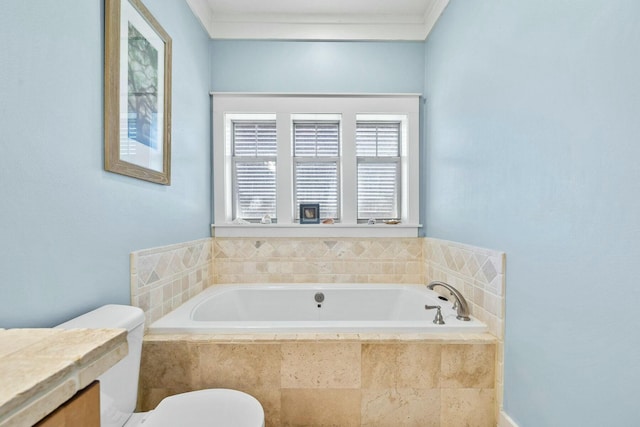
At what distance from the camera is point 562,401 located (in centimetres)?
99

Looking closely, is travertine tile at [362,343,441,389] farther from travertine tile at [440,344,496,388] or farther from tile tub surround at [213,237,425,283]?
tile tub surround at [213,237,425,283]

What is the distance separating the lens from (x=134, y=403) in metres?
1.09

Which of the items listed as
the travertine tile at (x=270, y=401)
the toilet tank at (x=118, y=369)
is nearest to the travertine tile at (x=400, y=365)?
the travertine tile at (x=270, y=401)

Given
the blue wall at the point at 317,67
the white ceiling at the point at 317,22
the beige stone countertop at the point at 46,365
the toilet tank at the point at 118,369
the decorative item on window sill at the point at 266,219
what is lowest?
the toilet tank at the point at 118,369

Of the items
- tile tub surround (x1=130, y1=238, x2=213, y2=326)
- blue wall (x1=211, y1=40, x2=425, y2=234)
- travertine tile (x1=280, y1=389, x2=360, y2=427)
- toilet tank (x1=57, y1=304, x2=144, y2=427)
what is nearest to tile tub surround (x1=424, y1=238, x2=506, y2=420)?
blue wall (x1=211, y1=40, x2=425, y2=234)

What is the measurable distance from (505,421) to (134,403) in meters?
1.62

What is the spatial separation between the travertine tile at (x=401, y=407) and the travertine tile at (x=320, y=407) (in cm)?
6

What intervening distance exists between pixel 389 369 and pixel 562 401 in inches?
25.4

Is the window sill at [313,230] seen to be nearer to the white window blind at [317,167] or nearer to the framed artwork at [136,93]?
the white window blind at [317,167]

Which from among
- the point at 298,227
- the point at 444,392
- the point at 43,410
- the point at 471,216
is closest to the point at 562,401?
the point at 444,392

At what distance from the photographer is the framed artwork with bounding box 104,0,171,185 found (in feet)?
3.82

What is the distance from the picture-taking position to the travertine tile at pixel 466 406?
4.38 feet

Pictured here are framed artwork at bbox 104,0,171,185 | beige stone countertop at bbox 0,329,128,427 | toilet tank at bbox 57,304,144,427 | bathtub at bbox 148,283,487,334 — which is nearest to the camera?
beige stone countertop at bbox 0,329,128,427

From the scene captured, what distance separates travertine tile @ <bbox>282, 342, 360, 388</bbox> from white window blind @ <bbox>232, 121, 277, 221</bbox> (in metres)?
1.41
